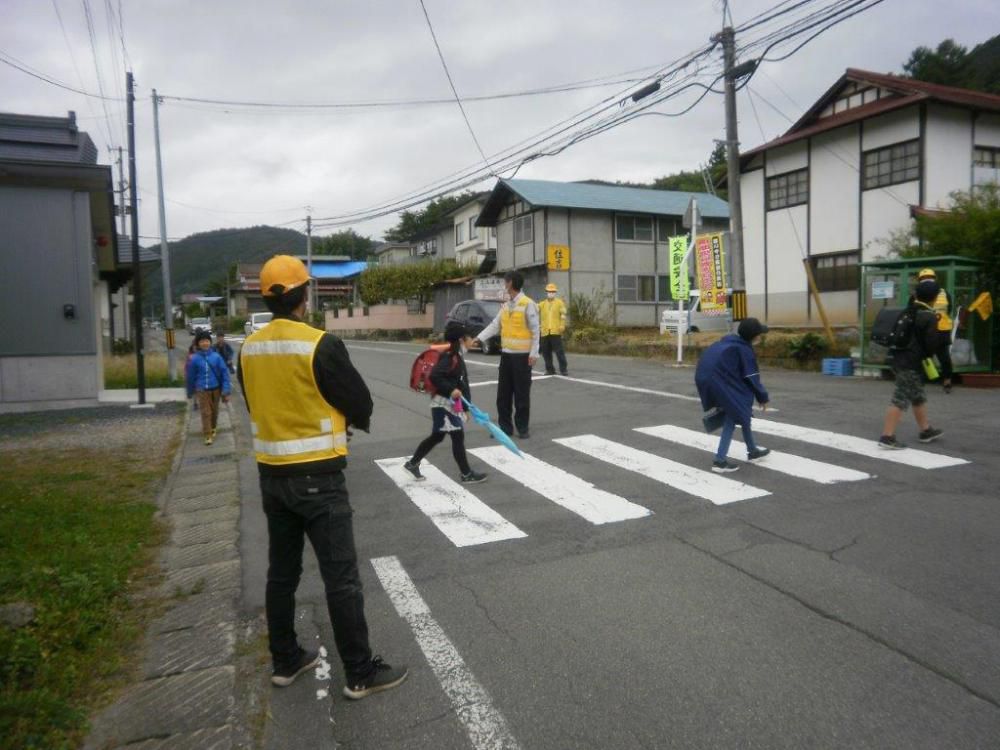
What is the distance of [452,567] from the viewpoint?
5.02 metres

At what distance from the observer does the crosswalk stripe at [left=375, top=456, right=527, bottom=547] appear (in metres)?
5.68

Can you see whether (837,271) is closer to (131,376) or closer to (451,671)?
(131,376)

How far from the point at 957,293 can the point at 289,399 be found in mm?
13523

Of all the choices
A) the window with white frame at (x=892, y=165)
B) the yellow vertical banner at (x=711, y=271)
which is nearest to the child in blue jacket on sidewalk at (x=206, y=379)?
the yellow vertical banner at (x=711, y=271)

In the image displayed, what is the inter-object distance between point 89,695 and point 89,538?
2439 millimetres

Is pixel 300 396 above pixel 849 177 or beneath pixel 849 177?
beneath

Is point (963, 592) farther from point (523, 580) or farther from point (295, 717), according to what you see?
point (295, 717)

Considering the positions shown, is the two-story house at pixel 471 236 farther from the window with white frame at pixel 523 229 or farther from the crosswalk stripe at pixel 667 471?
the crosswalk stripe at pixel 667 471

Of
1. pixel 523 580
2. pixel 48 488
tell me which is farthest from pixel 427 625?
pixel 48 488

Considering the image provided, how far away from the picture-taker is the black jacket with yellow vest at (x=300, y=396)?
3297 mm

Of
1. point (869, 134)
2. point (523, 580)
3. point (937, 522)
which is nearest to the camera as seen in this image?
point (523, 580)

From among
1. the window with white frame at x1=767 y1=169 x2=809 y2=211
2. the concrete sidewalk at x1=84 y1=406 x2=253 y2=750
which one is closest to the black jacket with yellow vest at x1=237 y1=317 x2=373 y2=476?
the concrete sidewalk at x1=84 y1=406 x2=253 y2=750

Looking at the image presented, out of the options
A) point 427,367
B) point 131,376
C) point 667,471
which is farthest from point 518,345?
point 131,376

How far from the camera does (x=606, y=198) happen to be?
3381 centimetres
